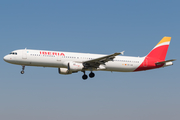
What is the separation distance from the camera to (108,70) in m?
48.9

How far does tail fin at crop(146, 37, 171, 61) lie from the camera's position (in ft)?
174

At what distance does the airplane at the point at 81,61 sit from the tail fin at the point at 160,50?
613mm

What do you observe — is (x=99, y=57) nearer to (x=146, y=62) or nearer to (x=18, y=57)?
(x=146, y=62)

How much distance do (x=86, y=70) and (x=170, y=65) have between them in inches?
593

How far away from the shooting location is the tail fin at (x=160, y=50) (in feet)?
174

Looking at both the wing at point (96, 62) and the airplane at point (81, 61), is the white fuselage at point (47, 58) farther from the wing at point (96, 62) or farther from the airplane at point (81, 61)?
the wing at point (96, 62)

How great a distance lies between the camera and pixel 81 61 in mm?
46875

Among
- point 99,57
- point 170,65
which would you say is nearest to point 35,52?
point 99,57

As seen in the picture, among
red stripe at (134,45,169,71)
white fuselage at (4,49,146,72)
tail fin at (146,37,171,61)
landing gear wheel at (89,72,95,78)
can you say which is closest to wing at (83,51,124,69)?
white fuselage at (4,49,146,72)

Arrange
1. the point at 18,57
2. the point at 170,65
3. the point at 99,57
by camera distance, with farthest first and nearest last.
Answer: the point at 170,65
the point at 99,57
the point at 18,57

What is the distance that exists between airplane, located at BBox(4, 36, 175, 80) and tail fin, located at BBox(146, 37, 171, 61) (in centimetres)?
61

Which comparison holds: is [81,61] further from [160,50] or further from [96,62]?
[160,50]

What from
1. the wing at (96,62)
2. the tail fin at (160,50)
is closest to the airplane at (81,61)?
the wing at (96,62)

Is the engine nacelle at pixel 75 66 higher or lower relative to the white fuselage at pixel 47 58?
lower
